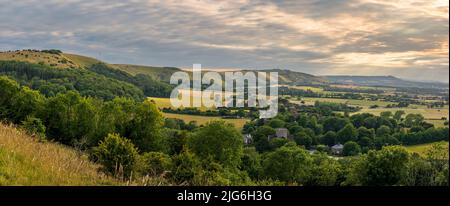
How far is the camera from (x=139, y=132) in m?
47.2

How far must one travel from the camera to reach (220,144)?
4441 centimetres

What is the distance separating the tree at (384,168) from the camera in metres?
36.0

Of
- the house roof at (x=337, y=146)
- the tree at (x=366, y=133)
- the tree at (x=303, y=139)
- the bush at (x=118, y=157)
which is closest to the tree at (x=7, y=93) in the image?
the bush at (x=118, y=157)

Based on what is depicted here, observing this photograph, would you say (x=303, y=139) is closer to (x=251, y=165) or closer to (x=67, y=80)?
(x=251, y=165)

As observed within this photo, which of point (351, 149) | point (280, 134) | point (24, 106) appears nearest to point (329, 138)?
→ point (351, 149)

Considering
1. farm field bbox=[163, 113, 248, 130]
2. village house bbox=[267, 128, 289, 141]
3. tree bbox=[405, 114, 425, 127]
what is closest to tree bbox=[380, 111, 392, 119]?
tree bbox=[405, 114, 425, 127]

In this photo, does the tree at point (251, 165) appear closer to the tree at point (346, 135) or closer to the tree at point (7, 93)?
the tree at point (7, 93)

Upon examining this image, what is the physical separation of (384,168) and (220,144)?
17356 mm

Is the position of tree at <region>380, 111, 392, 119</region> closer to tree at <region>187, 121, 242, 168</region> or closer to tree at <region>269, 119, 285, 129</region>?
tree at <region>269, 119, 285, 129</region>

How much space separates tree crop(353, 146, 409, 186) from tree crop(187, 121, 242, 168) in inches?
532

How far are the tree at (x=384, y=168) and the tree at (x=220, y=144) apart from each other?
13.5 m
